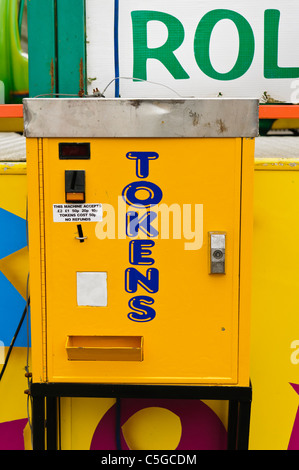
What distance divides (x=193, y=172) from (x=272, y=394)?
1.24 m

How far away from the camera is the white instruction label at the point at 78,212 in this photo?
1.73 metres

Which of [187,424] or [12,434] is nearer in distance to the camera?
[187,424]

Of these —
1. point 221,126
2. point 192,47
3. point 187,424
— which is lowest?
point 187,424

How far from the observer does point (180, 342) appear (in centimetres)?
180

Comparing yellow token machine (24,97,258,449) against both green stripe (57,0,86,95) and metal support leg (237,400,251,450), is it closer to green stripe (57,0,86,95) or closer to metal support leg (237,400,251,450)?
metal support leg (237,400,251,450)

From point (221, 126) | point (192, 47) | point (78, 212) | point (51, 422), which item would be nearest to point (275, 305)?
point (221, 126)

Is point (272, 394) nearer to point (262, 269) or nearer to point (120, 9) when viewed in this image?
point (262, 269)

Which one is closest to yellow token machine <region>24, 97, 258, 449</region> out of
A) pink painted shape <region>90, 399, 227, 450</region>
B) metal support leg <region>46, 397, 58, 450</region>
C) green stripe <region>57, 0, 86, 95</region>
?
metal support leg <region>46, 397, 58, 450</region>

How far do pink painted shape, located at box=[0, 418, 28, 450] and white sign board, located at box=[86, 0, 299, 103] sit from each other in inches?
72.4

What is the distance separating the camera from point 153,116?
5.51 ft

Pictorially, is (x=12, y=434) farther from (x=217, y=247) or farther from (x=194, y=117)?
(x=194, y=117)

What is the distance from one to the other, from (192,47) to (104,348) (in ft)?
5.60

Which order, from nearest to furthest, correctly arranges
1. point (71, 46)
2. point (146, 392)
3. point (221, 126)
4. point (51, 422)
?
1. point (221, 126)
2. point (146, 392)
3. point (51, 422)
4. point (71, 46)

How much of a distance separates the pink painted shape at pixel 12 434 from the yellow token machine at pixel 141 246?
55cm
